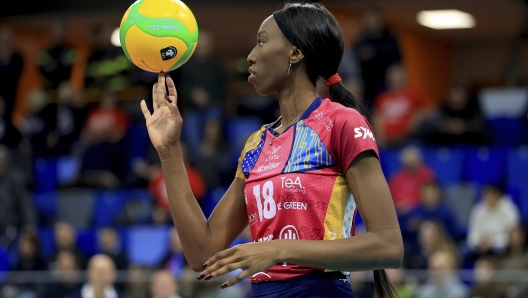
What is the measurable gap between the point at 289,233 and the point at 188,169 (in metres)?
7.24

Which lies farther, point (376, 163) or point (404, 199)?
point (404, 199)

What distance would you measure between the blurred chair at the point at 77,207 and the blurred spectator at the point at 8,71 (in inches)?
82.0

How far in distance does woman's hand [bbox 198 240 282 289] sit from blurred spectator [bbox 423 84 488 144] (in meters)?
7.54

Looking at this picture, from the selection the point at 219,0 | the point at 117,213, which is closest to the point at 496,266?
the point at 117,213

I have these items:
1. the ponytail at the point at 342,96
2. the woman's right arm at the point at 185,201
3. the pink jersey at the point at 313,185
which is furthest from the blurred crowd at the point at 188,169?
the pink jersey at the point at 313,185

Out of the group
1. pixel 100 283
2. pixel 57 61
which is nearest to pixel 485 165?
pixel 100 283

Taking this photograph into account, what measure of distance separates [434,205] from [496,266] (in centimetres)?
99

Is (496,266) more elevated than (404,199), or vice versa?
(404,199)

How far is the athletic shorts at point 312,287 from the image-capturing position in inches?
96.8

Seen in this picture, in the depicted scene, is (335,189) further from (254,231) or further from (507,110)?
(507,110)

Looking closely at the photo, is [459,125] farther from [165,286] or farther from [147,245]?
[165,286]

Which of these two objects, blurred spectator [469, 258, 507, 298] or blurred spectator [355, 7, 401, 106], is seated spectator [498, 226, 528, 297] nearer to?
blurred spectator [469, 258, 507, 298]

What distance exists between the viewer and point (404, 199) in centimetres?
861

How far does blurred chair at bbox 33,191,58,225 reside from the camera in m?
10.6
